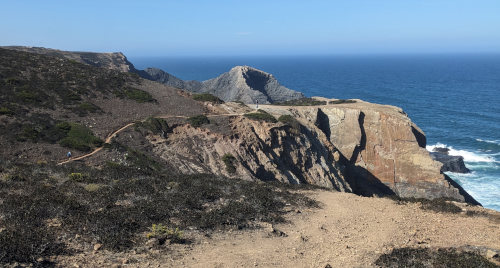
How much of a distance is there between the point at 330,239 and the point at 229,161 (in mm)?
16584


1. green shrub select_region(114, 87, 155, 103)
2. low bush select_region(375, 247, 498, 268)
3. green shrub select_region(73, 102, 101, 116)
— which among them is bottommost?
low bush select_region(375, 247, 498, 268)

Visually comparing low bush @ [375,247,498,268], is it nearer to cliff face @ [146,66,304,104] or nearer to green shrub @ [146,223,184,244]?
green shrub @ [146,223,184,244]

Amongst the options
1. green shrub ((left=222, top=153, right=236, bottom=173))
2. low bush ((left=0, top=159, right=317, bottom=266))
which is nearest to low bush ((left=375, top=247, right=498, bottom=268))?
low bush ((left=0, top=159, right=317, bottom=266))

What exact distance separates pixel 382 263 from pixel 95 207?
1177 cm

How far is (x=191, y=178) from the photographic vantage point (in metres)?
23.7

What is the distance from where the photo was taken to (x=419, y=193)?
151ft

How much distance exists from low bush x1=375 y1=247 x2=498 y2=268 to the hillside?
302 millimetres

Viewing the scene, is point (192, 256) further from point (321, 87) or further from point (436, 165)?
point (321, 87)

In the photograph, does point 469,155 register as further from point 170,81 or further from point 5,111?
point 170,81

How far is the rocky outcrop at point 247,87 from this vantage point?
8325cm

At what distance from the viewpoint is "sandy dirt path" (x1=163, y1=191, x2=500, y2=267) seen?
13352 millimetres

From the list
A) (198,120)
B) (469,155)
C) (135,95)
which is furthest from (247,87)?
(198,120)

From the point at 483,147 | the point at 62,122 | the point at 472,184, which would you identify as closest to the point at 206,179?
the point at 62,122

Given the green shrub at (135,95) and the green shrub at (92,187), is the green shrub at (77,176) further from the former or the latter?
→ the green shrub at (135,95)
